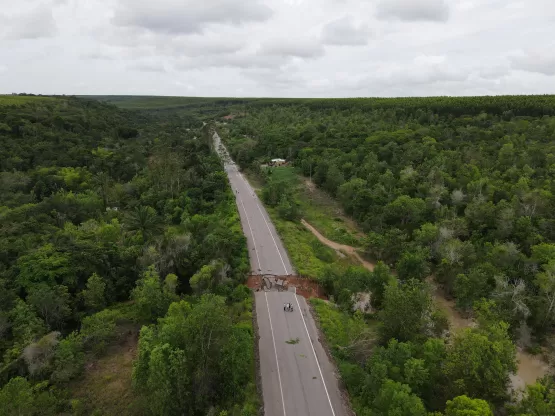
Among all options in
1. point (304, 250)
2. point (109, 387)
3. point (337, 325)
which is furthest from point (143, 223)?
point (337, 325)

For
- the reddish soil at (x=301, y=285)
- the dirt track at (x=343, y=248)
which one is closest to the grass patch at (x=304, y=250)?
the reddish soil at (x=301, y=285)

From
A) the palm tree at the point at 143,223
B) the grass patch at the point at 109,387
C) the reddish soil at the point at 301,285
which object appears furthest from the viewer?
the palm tree at the point at 143,223

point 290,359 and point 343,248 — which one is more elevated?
point 290,359

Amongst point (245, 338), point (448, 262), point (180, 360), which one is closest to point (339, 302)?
point (245, 338)

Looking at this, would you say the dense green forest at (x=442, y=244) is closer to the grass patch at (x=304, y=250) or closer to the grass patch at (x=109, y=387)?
the grass patch at (x=304, y=250)

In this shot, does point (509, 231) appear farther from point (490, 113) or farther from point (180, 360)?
point (490, 113)

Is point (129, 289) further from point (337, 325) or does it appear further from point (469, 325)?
point (469, 325)

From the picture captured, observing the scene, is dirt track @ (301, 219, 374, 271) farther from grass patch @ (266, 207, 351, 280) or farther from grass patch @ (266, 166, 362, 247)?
grass patch @ (266, 207, 351, 280)
